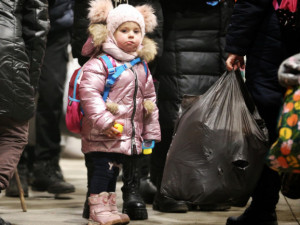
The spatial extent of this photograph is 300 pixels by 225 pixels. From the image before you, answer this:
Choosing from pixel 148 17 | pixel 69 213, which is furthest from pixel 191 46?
pixel 69 213

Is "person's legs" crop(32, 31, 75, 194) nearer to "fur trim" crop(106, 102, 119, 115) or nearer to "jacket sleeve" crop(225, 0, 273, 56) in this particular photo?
"fur trim" crop(106, 102, 119, 115)

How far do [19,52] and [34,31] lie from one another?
26 cm

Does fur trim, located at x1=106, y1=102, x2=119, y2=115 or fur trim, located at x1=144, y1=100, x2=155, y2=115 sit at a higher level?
fur trim, located at x1=106, y1=102, x2=119, y2=115

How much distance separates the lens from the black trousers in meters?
7.01

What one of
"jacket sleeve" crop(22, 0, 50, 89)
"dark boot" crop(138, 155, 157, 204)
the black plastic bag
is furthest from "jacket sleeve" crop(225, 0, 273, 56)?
"dark boot" crop(138, 155, 157, 204)

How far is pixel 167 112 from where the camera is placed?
5973 mm

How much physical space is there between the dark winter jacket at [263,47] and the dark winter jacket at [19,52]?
1185 millimetres

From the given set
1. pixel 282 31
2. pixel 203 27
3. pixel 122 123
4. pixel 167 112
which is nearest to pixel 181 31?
pixel 203 27

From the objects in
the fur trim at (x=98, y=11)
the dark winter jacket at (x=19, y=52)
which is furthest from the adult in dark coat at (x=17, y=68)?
the fur trim at (x=98, y=11)

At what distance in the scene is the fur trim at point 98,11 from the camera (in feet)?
17.7

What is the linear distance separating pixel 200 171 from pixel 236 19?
88 centimetres

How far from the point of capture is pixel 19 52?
4840 millimetres

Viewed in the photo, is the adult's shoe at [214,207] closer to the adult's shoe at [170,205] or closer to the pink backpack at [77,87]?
the adult's shoe at [170,205]

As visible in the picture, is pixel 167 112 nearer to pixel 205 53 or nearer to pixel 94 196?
pixel 205 53
